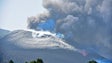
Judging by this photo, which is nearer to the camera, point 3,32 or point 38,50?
point 38,50

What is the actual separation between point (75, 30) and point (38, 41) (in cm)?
168

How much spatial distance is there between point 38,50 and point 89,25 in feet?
7.95

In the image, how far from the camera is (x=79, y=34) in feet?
47.8

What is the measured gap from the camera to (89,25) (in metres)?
14.6

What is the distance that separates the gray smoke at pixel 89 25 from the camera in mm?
14406

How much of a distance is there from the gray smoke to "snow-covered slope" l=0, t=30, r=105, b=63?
1.47 feet

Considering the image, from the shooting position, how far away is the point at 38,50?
1464cm

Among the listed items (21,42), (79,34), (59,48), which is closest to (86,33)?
(79,34)

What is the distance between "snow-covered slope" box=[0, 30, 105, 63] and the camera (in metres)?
14.3

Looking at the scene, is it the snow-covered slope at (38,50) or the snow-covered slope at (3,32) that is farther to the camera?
the snow-covered slope at (3,32)

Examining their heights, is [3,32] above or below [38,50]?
above

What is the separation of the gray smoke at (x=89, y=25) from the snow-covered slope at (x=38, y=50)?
0.45m

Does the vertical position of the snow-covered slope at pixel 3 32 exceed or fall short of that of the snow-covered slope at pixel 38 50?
it exceeds it

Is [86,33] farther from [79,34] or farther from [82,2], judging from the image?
[82,2]
